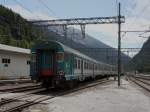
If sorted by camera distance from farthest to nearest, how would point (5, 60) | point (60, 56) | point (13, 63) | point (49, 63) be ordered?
1. point (13, 63)
2. point (5, 60)
3. point (49, 63)
4. point (60, 56)

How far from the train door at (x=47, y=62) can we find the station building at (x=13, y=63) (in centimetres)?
2030

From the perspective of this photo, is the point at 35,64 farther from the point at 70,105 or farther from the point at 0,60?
the point at 0,60

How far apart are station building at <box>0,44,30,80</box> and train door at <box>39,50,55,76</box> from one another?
20.3 metres

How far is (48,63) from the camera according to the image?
22.0 metres

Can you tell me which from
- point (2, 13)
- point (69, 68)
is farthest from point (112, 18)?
point (2, 13)

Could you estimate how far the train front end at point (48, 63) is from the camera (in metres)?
21.7

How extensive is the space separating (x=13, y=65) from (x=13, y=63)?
0.28 meters

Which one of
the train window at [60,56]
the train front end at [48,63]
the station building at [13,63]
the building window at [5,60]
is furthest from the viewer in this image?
the building window at [5,60]

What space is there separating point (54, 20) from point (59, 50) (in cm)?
2627

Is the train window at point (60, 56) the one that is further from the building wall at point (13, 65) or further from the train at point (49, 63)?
the building wall at point (13, 65)

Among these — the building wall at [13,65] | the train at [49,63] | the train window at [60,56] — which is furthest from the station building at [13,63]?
the train window at [60,56]

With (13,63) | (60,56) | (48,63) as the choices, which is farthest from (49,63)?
(13,63)

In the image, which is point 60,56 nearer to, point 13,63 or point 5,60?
point 5,60

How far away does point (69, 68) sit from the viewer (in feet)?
77.3
